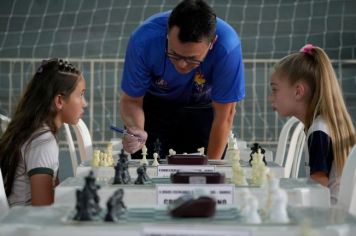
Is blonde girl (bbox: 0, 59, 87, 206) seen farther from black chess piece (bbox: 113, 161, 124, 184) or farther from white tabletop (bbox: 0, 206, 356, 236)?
white tabletop (bbox: 0, 206, 356, 236)

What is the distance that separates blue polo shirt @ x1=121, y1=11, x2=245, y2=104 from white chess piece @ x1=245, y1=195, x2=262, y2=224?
60.5 inches

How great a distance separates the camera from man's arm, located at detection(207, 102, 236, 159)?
9.06 ft

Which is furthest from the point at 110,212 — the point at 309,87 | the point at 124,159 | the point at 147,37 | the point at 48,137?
the point at 147,37

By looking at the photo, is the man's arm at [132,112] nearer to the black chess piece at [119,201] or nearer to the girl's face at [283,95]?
the girl's face at [283,95]

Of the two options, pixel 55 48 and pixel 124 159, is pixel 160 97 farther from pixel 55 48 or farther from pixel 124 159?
pixel 55 48

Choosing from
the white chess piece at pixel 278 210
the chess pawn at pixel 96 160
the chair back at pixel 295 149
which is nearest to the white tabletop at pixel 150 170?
the chess pawn at pixel 96 160

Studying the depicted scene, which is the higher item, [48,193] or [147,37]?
[147,37]

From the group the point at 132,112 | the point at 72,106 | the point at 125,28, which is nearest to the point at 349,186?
the point at 72,106

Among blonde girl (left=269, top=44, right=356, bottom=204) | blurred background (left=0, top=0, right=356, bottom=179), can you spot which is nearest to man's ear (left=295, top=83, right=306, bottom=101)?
blonde girl (left=269, top=44, right=356, bottom=204)

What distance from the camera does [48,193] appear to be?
1982mm

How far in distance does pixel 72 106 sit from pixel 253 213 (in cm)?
146

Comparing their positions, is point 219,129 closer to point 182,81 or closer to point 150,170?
point 182,81

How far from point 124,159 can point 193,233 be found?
0.68 metres

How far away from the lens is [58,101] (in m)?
2.39
